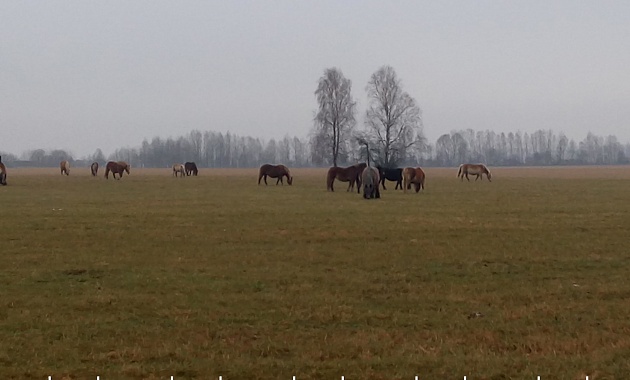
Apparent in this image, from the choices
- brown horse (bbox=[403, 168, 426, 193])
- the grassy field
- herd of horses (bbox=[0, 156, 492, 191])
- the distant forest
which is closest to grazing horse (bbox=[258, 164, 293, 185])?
herd of horses (bbox=[0, 156, 492, 191])

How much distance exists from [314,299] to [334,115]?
61740 mm

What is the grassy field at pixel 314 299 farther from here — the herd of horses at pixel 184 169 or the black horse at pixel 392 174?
the herd of horses at pixel 184 169

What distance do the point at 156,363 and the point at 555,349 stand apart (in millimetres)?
3692

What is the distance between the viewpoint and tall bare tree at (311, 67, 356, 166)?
67.6m

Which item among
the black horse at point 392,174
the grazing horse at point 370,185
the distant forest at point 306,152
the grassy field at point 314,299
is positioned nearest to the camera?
the grassy field at point 314,299

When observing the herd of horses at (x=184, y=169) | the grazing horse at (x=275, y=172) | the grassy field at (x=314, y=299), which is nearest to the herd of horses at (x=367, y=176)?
the grazing horse at (x=275, y=172)

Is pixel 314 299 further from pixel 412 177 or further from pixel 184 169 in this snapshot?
pixel 184 169

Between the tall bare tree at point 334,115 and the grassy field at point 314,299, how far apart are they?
5189 cm

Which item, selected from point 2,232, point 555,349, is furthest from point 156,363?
point 2,232

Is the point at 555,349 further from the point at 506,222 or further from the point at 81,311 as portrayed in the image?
the point at 506,222

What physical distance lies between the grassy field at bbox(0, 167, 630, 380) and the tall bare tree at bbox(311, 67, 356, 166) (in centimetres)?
5189

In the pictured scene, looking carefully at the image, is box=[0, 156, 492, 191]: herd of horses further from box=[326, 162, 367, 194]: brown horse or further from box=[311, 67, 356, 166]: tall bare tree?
box=[311, 67, 356, 166]: tall bare tree

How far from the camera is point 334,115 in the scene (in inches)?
2712

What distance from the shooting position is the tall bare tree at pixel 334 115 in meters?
67.6
